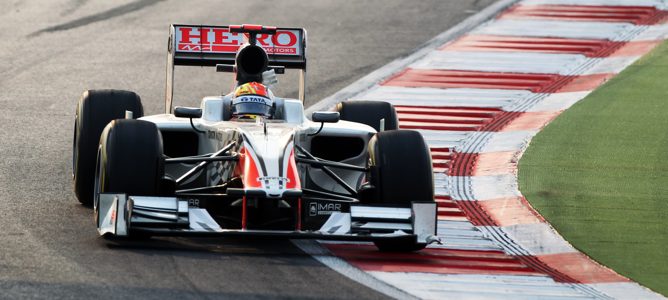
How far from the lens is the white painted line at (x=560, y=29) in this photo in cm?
2275

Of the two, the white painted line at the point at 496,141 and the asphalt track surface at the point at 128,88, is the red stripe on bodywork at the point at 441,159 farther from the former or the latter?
the asphalt track surface at the point at 128,88

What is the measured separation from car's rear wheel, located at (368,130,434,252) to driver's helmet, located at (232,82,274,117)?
1456 millimetres

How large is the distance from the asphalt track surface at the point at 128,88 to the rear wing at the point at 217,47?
60.6 inches

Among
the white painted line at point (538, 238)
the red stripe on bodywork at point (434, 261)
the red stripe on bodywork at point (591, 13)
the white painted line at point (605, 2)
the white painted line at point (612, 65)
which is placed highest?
the white painted line at point (605, 2)

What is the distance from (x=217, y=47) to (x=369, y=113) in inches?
64.0

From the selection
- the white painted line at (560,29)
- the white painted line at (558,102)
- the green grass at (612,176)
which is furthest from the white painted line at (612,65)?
the white painted line at (558,102)

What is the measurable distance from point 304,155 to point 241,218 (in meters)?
1.10

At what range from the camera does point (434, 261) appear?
11.5m

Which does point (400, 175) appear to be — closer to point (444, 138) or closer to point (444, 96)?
point (444, 138)

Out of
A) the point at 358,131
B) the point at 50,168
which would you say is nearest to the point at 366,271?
the point at 358,131

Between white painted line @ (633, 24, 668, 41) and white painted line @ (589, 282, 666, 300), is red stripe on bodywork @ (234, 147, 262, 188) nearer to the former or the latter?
white painted line @ (589, 282, 666, 300)

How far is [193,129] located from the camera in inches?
494

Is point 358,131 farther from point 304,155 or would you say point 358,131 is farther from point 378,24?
point 378,24

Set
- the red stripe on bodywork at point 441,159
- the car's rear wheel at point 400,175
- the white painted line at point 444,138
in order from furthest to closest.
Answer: the white painted line at point 444,138 < the red stripe on bodywork at point 441,159 < the car's rear wheel at point 400,175
